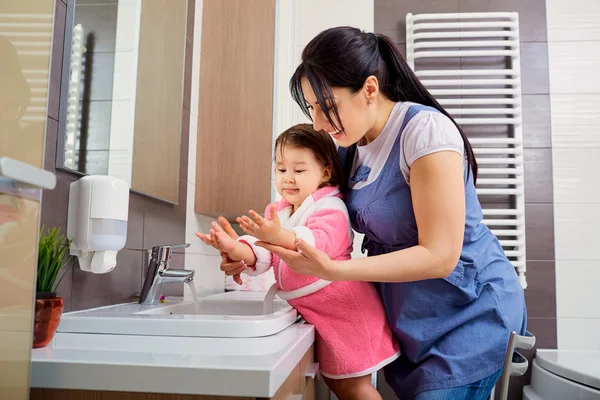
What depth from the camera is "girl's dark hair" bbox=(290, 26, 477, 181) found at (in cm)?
121

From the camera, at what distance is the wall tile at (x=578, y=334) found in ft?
8.99

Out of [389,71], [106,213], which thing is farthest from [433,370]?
[106,213]

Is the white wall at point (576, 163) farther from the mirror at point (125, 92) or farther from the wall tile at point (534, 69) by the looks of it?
the mirror at point (125, 92)

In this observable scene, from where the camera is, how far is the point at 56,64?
4.11ft

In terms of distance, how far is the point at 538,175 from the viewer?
9.35ft

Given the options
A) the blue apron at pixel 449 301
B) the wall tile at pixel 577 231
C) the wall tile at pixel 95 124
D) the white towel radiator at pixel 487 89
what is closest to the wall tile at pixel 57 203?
the wall tile at pixel 95 124

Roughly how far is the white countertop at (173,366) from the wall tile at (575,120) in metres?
2.42

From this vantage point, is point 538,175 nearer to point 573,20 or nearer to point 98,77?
point 573,20

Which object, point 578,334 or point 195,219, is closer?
point 195,219

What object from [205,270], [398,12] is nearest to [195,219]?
[205,270]

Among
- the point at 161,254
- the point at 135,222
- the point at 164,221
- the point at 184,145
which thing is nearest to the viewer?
the point at 161,254

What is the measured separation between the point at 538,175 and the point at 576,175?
18cm

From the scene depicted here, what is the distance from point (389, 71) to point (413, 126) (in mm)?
187

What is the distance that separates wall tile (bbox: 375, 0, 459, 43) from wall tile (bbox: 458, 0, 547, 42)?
146mm
